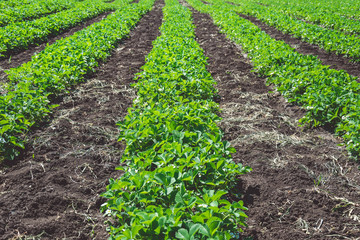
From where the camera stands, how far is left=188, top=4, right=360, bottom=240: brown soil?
2.84m

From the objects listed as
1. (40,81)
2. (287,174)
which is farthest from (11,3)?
(287,174)

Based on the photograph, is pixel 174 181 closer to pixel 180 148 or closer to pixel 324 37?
pixel 180 148

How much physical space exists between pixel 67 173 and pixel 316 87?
4.53m

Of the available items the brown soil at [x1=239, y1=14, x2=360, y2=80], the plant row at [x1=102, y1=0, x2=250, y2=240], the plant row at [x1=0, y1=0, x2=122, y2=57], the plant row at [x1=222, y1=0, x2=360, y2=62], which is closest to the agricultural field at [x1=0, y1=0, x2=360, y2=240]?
the plant row at [x1=102, y1=0, x2=250, y2=240]

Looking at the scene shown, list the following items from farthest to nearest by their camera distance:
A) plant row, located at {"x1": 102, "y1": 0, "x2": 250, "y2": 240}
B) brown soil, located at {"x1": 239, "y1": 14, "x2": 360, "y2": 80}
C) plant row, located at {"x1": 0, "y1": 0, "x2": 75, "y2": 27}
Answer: plant row, located at {"x1": 0, "y1": 0, "x2": 75, "y2": 27}, brown soil, located at {"x1": 239, "y1": 14, "x2": 360, "y2": 80}, plant row, located at {"x1": 102, "y1": 0, "x2": 250, "y2": 240}

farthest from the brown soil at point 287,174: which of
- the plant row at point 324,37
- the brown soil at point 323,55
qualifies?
the plant row at point 324,37

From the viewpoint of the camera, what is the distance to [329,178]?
3.52m

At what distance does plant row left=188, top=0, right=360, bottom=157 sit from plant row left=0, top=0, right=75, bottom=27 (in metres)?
12.8

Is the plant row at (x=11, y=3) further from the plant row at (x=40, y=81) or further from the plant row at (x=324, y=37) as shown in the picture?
the plant row at (x=324, y=37)

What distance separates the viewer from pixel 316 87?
195 inches

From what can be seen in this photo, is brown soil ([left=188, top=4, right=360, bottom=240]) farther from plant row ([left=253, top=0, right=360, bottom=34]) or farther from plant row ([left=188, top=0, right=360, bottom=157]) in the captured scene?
plant row ([left=253, top=0, right=360, bottom=34])

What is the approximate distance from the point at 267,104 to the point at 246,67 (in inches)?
98.5

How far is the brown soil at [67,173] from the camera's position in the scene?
2.81m

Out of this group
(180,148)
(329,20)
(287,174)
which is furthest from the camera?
(329,20)
